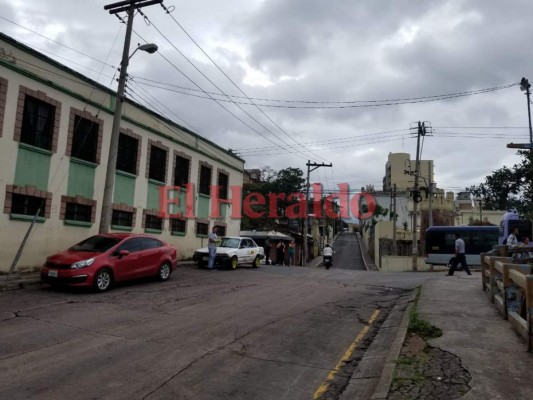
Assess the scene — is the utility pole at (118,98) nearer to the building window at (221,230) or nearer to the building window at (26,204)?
the building window at (26,204)

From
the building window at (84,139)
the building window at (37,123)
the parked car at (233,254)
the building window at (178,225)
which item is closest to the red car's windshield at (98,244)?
the building window at (37,123)

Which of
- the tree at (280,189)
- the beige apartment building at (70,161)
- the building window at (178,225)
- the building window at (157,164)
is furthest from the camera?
the tree at (280,189)

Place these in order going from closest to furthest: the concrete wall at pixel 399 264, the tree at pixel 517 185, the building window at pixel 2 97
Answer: the tree at pixel 517 185 → the building window at pixel 2 97 → the concrete wall at pixel 399 264

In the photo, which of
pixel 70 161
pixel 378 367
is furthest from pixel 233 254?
pixel 378 367

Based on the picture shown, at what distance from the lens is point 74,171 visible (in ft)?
53.8

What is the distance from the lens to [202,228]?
25.2 meters

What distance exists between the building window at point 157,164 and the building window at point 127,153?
43.9 inches

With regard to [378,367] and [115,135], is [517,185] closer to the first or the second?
[378,367]

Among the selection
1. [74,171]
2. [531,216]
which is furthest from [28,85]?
[531,216]

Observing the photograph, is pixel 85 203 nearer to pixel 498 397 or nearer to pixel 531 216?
pixel 531 216

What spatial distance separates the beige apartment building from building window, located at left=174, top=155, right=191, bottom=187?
0.17 feet

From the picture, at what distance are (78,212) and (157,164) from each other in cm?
553

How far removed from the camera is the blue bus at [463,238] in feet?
101

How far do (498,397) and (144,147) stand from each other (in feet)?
59.5
